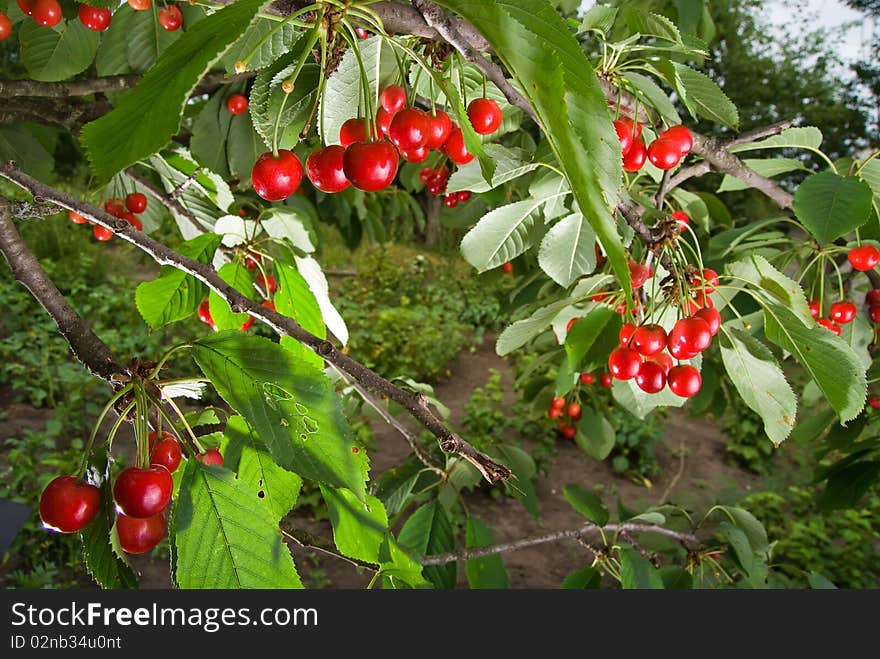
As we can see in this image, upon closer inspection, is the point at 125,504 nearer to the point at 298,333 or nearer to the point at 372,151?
the point at 298,333

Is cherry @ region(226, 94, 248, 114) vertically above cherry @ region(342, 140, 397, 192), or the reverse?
cherry @ region(342, 140, 397, 192)

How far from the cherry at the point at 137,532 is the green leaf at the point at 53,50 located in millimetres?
1088

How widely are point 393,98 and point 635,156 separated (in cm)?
42

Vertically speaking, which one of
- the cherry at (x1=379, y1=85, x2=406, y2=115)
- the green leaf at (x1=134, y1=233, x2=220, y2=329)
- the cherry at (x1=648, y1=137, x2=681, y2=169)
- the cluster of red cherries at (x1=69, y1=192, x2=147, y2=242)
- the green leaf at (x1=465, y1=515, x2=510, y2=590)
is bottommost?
the green leaf at (x1=465, y1=515, x2=510, y2=590)

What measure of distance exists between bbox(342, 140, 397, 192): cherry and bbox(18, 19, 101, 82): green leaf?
3.26 ft

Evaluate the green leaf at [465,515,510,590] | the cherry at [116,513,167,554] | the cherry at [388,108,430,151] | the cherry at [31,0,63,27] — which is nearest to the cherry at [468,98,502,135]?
the cherry at [388,108,430,151]

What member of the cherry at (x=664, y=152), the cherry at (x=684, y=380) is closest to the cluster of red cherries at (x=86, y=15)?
the cherry at (x=664, y=152)

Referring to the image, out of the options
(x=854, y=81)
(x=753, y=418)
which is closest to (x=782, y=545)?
(x=753, y=418)

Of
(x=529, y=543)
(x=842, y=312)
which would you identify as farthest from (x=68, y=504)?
(x=842, y=312)

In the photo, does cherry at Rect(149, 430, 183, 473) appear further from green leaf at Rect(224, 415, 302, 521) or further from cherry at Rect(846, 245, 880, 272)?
cherry at Rect(846, 245, 880, 272)

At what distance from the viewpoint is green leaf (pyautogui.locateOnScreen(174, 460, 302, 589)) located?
499 millimetres

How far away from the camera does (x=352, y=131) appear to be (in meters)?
0.71

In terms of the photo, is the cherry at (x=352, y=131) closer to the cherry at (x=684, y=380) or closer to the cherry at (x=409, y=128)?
the cherry at (x=409, y=128)

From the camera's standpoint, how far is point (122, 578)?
55 centimetres
